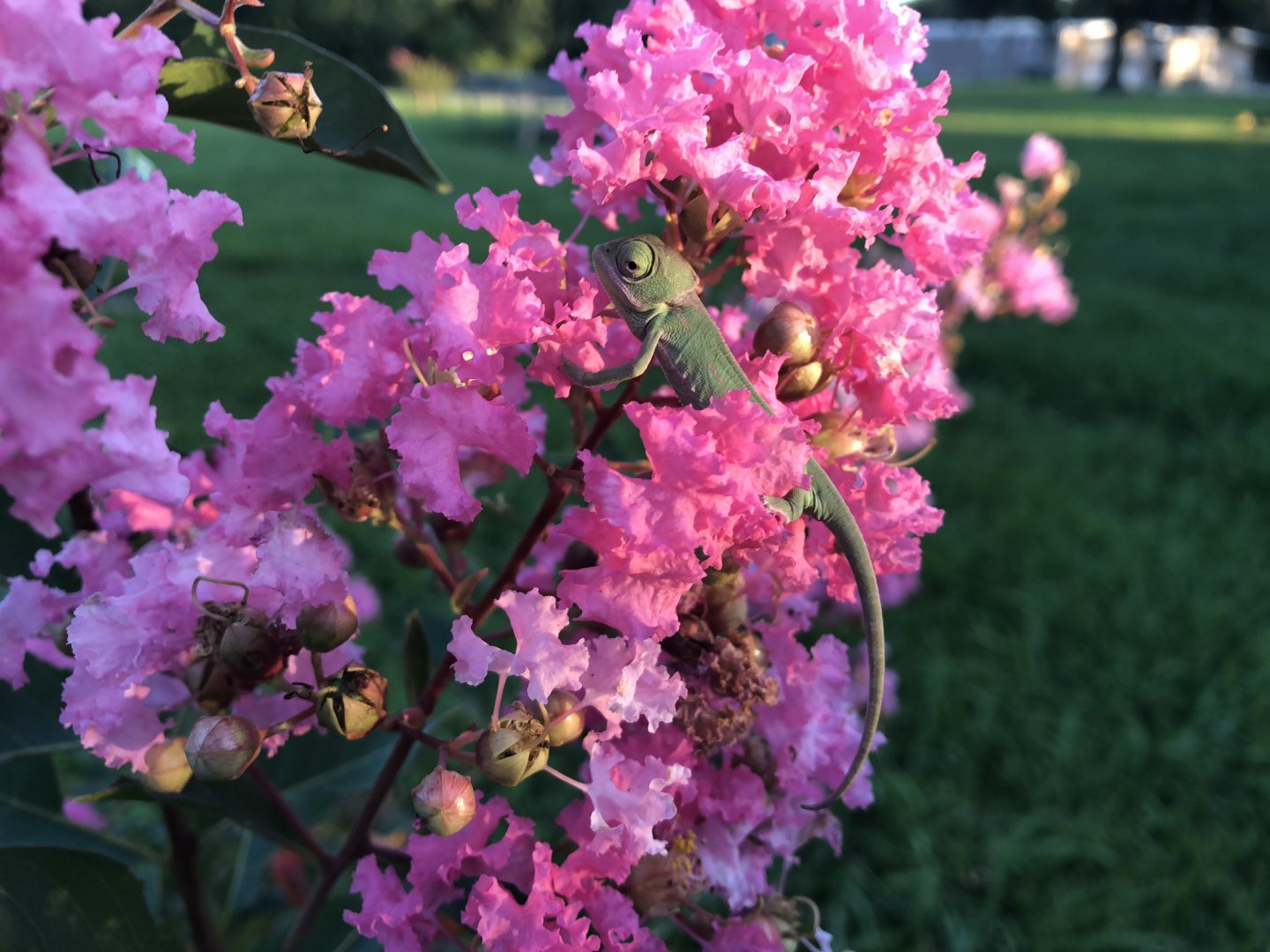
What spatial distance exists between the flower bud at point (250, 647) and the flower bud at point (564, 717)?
0.76 feet

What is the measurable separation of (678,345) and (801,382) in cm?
11

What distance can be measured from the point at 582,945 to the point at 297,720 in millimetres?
291

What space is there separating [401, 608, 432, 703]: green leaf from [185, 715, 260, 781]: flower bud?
0.19 meters

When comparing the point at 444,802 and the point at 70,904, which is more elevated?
the point at 444,802

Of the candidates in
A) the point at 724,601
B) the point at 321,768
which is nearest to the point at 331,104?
the point at 724,601

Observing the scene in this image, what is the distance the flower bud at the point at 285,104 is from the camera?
77 cm

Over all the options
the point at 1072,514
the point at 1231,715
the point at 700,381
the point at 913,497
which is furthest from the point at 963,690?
the point at 700,381

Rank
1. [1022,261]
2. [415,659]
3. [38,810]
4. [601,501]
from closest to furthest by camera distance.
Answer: [601,501], [415,659], [38,810], [1022,261]

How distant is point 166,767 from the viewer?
857 millimetres

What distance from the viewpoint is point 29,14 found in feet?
1.83

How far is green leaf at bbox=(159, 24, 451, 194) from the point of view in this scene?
2.96ft

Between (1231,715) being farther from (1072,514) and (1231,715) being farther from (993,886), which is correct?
(1072,514)

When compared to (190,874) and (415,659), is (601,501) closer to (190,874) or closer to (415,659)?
(415,659)

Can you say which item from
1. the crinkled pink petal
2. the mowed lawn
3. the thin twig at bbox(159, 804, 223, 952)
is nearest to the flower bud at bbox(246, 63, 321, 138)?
the crinkled pink petal
